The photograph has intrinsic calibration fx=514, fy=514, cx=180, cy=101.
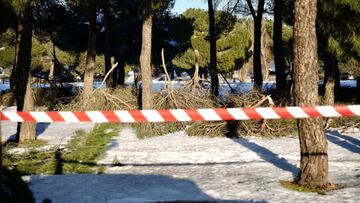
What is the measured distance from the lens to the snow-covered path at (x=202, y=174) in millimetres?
6660

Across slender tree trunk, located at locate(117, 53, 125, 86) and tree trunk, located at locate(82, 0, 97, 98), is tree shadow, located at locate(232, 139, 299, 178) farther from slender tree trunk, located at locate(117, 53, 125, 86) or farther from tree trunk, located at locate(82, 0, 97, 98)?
slender tree trunk, located at locate(117, 53, 125, 86)

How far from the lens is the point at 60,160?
351 inches

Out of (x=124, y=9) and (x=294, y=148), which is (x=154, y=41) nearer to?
(x=124, y=9)

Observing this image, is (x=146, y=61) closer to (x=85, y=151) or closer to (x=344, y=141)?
(x=85, y=151)

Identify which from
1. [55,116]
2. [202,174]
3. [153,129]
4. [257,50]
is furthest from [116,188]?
[257,50]

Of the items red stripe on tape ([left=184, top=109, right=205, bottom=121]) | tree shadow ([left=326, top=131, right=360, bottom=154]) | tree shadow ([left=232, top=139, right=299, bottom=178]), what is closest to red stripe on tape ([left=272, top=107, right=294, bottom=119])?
red stripe on tape ([left=184, top=109, right=205, bottom=121])

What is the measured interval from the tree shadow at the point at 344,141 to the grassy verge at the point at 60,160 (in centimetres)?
514

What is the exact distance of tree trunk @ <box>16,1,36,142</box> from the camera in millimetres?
11383

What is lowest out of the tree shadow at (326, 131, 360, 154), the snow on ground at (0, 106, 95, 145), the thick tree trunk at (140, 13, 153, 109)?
the tree shadow at (326, 131, 360, 154)

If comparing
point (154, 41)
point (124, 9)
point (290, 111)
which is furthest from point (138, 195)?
point (154, 41)

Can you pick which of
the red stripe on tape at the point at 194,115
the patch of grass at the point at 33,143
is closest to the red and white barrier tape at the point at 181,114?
the red stripe on tape at the point at 194,115

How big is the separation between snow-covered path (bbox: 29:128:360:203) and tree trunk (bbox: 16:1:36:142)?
2.03m

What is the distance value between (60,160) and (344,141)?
6.43 m

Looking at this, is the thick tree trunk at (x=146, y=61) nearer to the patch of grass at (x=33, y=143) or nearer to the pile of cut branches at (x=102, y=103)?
the pile of cut branches at (x=102, y=103)
